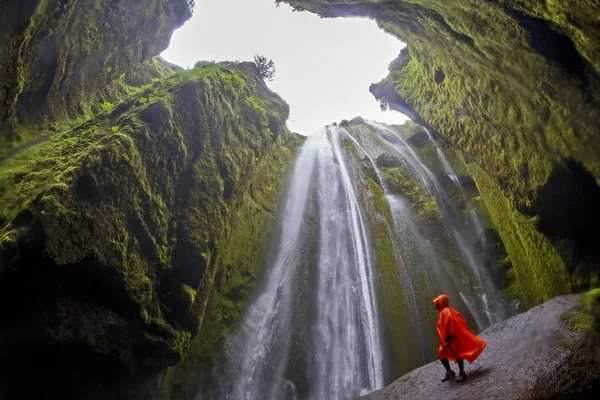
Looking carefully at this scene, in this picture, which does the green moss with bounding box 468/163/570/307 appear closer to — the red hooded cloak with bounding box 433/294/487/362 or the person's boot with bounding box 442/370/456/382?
the person's boot with bounding box 442/370/456/382

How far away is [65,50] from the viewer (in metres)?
8.26

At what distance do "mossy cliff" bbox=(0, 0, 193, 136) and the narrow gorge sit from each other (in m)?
0.06

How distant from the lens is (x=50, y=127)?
8.28 metres

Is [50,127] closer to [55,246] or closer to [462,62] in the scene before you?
[55,246]

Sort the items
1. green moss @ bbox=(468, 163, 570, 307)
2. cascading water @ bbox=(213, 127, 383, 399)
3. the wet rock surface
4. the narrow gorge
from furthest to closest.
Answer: cascading water @ bbox=(213, 127, 383, 399), green moss @ bbox=(468, 163, 570, 307), the narrow gorge, the wet rock surface

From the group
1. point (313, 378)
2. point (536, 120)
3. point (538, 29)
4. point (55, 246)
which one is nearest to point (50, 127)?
point (55, 246)

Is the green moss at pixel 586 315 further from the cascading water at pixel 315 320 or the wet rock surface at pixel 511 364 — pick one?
the cascading water at pixel 315 320

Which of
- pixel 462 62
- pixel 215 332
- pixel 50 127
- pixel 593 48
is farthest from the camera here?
pixel 215 332

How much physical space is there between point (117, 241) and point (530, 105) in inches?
361

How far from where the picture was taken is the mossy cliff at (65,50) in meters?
6.34

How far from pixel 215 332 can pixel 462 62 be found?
10641mm

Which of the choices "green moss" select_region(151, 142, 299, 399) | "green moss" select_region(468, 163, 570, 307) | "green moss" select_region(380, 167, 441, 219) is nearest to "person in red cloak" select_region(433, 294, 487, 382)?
"green moss" select_region(468, 163, 570, 307)

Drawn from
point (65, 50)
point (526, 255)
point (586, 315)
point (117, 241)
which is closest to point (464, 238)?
point (526, 255)

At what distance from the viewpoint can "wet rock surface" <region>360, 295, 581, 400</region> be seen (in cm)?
520
